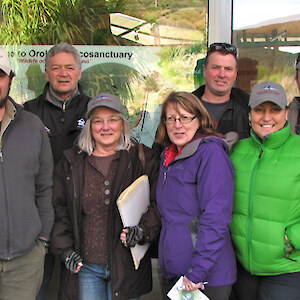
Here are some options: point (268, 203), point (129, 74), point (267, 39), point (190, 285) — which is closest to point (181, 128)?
point (268, 203)

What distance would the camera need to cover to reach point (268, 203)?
2119 mm

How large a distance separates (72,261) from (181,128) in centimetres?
106

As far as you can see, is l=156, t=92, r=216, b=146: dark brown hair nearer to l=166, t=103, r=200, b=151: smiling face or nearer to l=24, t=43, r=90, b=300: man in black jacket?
l=166, t=103, r=200, b=151: smiling face

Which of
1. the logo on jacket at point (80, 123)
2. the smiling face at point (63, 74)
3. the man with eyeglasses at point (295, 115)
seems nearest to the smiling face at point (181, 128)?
the man with eyeglasses at point (295, 115)

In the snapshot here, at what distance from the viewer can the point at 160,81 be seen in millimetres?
4160

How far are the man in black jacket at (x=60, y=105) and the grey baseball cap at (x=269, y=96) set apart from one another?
1.42 m

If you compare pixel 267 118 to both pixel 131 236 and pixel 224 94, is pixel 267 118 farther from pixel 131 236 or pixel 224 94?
pixel 131 236

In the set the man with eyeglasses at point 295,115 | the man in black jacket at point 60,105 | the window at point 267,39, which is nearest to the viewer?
the man with eyeglasses at point 295,115

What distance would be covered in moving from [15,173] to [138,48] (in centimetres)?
228

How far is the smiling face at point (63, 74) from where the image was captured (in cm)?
317

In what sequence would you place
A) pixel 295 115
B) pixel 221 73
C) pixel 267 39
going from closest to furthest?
pixel 295 115, pixel 221 73, pixel 267 39

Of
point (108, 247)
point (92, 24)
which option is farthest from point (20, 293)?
point (92, 24)

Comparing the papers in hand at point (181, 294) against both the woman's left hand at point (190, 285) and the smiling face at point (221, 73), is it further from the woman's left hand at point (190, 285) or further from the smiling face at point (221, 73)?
the smiling face at point (221, 73)

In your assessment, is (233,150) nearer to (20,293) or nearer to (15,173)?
(15,173)
